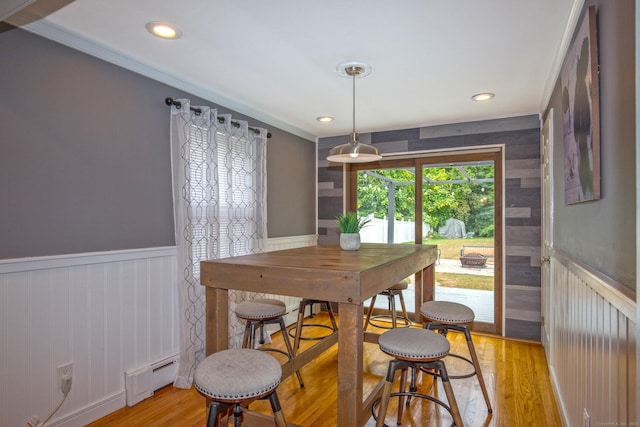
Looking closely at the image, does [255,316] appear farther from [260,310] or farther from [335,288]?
[335,288]

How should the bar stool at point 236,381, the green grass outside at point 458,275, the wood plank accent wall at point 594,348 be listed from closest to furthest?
1. the wood plank accent wall at point 594,348
2. the bar stool at point 236,381
3. the green grass outside at point 458,275

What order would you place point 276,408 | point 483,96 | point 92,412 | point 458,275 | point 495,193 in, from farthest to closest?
point 458,275 < point 495,193 < point 483,96 < point 92,412 < point 276,408

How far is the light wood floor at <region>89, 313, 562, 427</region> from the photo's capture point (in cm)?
214

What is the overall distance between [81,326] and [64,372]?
9.9 inches

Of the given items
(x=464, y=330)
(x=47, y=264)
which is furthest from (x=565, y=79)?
(x=47, y=264)

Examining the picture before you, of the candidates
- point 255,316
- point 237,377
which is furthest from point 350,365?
point 255,316

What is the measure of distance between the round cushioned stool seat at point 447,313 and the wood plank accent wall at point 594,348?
52 centimetres

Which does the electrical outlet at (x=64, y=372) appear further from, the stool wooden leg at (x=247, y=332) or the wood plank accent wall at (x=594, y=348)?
the wood plank accent wall at (x=594, y=348)

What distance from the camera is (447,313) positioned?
2.19 meters

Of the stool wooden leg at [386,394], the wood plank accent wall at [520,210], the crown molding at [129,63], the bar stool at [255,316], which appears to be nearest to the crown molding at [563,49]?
the wood plank accent wall at [520,210]

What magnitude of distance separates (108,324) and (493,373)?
9.26ft

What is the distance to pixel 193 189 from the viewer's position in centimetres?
268

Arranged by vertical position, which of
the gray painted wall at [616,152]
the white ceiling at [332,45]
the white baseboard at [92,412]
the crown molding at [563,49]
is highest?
the white ceiling at [332,45]

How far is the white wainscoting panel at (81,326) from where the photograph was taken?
179 centimetres
